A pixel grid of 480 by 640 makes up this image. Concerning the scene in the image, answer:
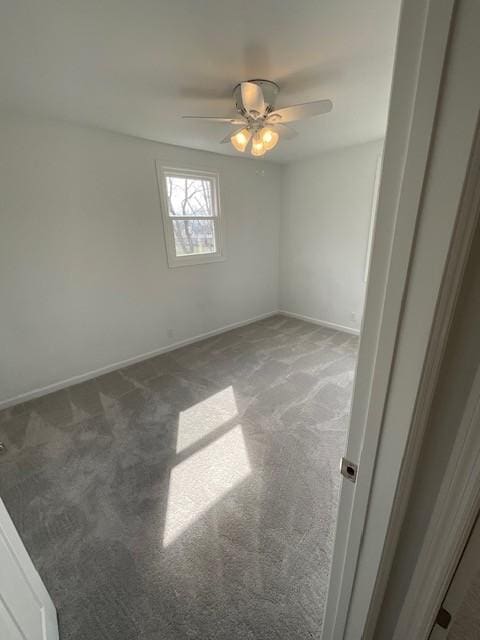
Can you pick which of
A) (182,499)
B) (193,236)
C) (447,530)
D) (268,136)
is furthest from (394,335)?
(193,236)

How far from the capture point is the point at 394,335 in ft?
1.62

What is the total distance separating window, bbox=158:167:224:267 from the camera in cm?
315

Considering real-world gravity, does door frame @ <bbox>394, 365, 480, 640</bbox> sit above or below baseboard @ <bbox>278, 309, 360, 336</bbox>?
above

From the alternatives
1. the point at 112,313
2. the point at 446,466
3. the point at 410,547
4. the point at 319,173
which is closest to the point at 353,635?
the point at 410,547

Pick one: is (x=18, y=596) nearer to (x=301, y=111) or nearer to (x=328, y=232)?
(x=301, y=111)

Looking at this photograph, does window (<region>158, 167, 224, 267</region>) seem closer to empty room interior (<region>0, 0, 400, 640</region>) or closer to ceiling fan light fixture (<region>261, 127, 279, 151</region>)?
empty room interior (<region>0, 0, 400, 640</region>)

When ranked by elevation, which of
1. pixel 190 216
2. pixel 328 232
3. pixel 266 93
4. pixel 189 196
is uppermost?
pixel 266 93

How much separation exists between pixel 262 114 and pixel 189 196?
177 centimetres

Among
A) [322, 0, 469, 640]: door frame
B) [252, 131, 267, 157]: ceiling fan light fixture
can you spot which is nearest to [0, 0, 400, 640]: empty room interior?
[252, 131, 267, 157]: ceiling fan light fixture

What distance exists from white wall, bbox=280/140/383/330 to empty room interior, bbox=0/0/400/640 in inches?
1.1

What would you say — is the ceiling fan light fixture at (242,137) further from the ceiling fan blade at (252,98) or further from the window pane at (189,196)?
the window pane at (189,196)

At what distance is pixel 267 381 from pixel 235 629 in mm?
1840

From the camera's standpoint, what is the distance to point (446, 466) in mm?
582

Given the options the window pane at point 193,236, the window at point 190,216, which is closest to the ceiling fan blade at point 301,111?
the window at point 190,216
